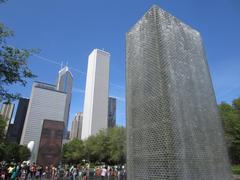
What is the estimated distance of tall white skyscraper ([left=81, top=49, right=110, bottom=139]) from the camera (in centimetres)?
11119

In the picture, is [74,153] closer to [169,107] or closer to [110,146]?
[110,146]

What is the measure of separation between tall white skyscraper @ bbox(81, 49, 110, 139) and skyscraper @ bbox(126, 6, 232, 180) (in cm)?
9953

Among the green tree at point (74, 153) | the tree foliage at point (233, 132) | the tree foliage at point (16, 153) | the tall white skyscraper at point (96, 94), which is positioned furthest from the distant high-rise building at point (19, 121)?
the tree foliage at point (233, 132)

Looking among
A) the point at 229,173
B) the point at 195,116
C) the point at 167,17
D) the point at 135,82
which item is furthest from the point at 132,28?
the point at 229,173

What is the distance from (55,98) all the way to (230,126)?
125 metres

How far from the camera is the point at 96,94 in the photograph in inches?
4464

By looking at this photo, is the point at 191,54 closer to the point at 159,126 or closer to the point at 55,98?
the point at 159,126

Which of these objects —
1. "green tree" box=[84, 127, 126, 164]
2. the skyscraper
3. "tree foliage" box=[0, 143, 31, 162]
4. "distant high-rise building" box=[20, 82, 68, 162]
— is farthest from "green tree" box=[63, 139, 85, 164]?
"distant high-rise building" box=[20, 82, 68, 162]

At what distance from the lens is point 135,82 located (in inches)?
374

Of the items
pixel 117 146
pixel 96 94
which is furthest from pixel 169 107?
pixel 96 94

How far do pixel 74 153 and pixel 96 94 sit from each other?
54.6 metres

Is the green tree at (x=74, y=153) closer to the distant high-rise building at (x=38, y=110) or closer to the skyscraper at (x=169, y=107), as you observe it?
the skyscraper at (x=169, y=107)

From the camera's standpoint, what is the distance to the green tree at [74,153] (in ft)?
198

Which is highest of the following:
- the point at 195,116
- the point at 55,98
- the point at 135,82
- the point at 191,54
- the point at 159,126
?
the point at 55,98
